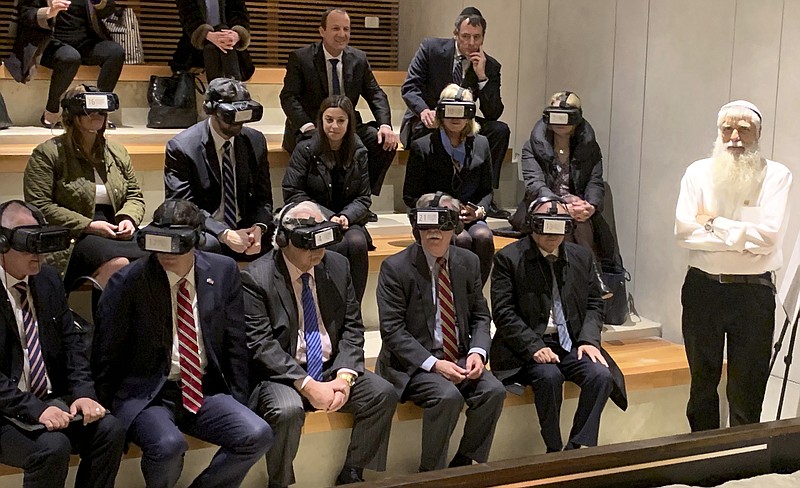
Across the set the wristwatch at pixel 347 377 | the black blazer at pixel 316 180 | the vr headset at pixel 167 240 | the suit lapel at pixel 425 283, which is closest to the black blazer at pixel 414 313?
the suit lapel at pixel 425 283

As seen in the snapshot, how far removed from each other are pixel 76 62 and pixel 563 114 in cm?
251

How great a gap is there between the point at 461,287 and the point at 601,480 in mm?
1790

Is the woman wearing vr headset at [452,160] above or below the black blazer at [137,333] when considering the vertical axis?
above

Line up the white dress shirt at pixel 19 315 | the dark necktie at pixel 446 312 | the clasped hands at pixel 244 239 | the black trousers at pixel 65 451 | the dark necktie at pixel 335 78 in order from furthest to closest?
the dark necktie at pixel 335 78 → the clasped hands at pixel 244 239 → the dark necktie at pixel 446 312 → the white dress shirt at pixel 19 315 → the black trousers at pixel 65 451

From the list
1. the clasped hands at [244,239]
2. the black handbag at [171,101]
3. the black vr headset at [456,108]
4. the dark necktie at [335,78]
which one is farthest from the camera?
the black handbag at [171,101]

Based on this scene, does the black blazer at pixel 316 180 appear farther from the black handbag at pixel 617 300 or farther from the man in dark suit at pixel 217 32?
the black handbag at pixel 617 300

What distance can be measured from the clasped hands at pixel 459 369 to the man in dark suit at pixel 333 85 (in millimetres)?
1653

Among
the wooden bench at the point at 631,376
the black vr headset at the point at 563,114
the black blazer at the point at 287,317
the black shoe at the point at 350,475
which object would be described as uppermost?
the black vr headset at the point at 563,114

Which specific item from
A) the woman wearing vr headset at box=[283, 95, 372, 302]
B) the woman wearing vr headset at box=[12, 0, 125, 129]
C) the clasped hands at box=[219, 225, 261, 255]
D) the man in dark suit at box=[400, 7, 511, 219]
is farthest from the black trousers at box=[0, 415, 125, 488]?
the man in dark suit at box=[400, 7, 511, 219]

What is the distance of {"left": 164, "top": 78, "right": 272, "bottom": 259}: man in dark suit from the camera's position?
423cm

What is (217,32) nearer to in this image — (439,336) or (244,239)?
(244,239)

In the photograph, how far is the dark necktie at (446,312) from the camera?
4.05m

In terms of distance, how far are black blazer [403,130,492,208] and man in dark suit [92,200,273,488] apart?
5.51ft

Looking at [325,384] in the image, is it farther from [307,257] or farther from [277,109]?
[277,109]
